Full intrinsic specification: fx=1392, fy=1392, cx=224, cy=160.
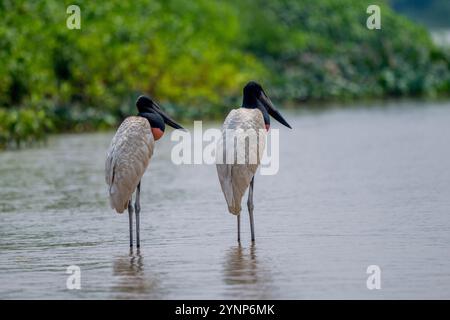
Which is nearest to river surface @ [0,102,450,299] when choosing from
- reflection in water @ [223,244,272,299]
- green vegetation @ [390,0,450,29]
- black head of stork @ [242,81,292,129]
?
reflection in water @ [223,244,272,299]

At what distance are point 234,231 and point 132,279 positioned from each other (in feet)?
8.04

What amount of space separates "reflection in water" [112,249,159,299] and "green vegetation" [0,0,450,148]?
12510 mm

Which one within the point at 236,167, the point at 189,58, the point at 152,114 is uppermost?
the point at 189,58

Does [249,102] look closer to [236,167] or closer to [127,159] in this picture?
[236,167]

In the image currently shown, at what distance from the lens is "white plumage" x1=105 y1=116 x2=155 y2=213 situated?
10844 mm

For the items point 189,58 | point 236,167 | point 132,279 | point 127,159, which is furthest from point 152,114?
→ point 189,58

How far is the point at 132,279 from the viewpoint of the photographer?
9742mm

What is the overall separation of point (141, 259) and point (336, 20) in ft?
145

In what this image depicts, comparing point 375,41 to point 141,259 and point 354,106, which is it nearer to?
point 354,106

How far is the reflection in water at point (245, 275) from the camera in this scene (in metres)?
9.08

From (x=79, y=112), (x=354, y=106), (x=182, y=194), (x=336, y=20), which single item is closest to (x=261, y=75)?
(x=354, y=106)

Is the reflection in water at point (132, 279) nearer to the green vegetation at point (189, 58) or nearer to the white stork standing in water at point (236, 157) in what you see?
the white stork standing in water at point (236, 157)

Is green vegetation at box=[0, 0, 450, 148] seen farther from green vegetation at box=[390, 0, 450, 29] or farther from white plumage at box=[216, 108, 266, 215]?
green vegetation at box=[390, 0, 450, 29]

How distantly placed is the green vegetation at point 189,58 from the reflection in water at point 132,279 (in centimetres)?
1251
